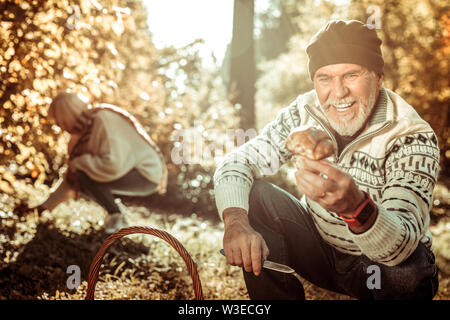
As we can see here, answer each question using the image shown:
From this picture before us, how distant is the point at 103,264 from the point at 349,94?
233 centimetres

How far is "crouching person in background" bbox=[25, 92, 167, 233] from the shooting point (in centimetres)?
396

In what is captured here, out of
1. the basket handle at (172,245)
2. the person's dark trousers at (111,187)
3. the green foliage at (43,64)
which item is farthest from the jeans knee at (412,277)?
the person's dark trousers at (111,187)

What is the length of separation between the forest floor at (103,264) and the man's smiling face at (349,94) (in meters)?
1.66

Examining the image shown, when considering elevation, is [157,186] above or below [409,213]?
above

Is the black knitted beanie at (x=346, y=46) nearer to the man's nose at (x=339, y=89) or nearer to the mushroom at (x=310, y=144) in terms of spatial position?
the man's nose at (x=339, y=89)

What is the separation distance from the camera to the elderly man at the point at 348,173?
1.79 m

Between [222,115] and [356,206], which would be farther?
[222,115]

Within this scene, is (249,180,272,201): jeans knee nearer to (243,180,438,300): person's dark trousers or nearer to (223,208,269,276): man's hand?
(243,180,438,300): person's dark trousers

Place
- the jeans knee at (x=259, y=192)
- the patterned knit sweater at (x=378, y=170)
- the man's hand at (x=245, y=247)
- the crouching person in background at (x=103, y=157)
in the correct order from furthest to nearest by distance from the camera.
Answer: the crouching person in background at (x=103, y=157) < the jeans knee at (x=259, y=192) < the man's hand at (x=245, y=247) < the patterned knit sweater at (x=378, y=170)

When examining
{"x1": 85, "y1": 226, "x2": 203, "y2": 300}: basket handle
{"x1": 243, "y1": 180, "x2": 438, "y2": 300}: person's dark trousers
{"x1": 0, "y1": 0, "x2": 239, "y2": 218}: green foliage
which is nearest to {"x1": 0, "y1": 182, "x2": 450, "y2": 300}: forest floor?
{"x1": 0, "y1": 0, "x2": 239, "y2": 218}: green foliage
